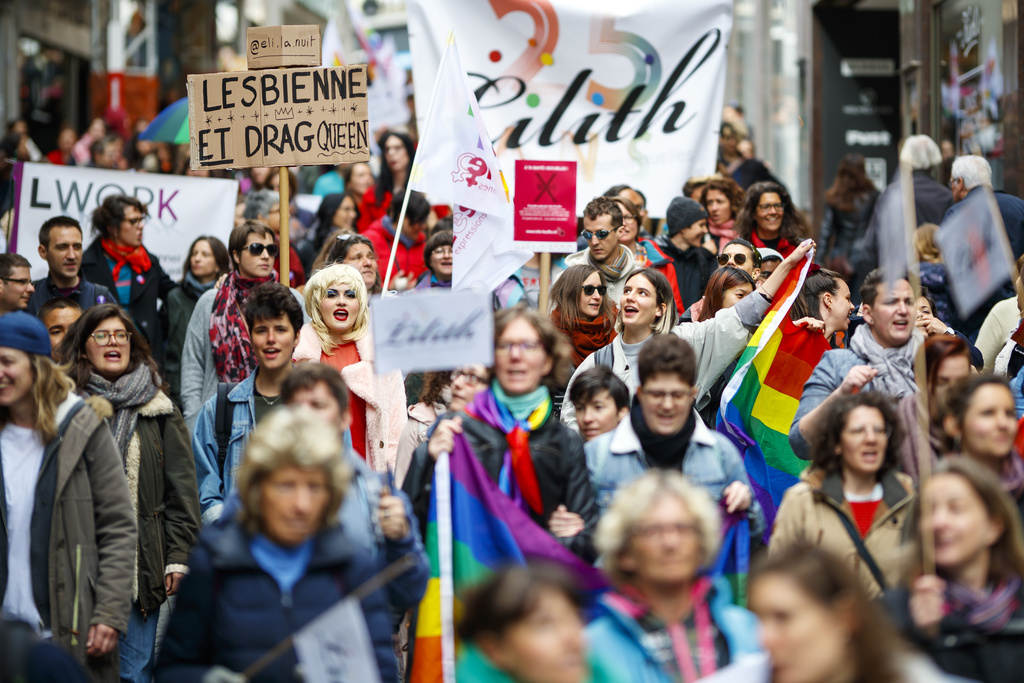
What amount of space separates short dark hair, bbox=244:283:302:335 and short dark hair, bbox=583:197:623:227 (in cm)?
253

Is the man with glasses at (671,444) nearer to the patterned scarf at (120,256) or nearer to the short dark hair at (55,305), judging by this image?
the short dark hair at (55,305)

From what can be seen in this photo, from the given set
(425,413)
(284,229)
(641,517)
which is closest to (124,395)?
(425,413)

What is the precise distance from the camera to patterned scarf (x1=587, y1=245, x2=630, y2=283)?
774 centimetres

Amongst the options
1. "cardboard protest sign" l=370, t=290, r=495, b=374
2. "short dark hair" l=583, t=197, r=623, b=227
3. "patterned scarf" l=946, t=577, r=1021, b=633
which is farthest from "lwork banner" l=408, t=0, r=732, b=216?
"patterned scarf" l=946, t=577, r=1021, b=633

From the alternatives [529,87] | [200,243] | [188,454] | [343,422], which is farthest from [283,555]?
[529,87]

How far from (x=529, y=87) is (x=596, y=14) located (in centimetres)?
81

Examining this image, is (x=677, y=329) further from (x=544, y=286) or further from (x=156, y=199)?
(x=156, y=199)

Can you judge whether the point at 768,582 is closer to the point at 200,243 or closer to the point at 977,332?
the point at 977,332

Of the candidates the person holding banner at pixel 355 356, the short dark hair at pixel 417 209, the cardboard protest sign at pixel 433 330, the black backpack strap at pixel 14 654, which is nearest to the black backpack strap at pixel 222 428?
the person holding banner at pixel 355 356

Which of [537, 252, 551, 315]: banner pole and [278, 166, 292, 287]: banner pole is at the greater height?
[278, 166, 292, 287]: banner pole

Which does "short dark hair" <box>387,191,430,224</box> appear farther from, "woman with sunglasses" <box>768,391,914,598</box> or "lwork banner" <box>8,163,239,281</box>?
"woman with sunglasses" <box>768,391,914,598</box>

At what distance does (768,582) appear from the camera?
3.37 metres

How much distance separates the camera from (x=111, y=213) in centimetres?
838

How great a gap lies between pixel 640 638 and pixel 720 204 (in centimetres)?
627
